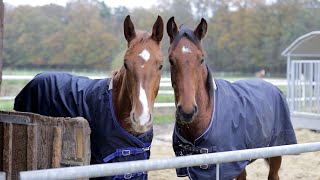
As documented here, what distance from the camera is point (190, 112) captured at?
290 centimetres

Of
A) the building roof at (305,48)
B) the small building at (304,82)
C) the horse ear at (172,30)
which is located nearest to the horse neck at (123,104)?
the horse ear at (172,30)

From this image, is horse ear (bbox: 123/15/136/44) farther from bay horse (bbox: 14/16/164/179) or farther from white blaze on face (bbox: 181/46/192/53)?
white blaze on face (bbox: 181/46/192/53)

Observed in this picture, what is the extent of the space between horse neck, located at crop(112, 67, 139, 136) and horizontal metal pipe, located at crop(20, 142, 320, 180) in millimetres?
1031

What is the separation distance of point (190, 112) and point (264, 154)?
0.84 meters

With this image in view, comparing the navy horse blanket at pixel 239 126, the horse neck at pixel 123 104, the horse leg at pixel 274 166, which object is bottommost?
the horse leg at pixel 274 166

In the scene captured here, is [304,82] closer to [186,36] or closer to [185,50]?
[186,36]

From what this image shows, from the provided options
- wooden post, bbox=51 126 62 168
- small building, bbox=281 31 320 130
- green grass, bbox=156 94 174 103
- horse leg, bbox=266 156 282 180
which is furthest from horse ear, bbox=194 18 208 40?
green grass, bbox=156 94 174 103

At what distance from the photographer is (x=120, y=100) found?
2.96 meters

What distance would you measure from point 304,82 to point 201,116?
298 inches

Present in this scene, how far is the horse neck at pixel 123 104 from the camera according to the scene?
291cm

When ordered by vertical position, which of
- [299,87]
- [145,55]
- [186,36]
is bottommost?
[299,87]

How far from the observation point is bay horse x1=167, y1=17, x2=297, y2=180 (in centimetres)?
309

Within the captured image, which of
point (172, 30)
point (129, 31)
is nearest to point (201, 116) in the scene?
point (172, 30)

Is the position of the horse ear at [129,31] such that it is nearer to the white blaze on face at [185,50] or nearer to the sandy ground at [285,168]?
the white blaze on face at [185,50]
